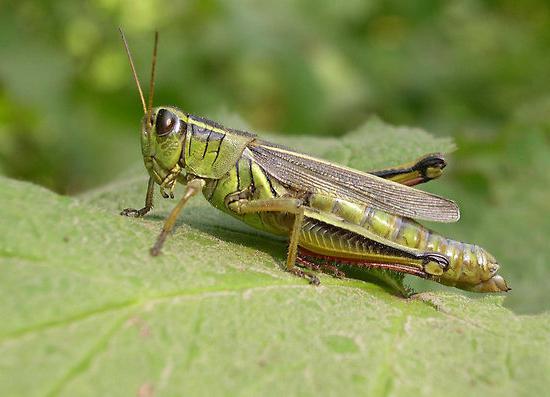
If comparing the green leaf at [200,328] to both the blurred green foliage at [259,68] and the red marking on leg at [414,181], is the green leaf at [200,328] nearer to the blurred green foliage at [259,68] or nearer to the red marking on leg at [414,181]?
the red marking on leg at [414,181]

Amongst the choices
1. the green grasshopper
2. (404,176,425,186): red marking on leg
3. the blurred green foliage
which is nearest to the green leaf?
the green grasshopper

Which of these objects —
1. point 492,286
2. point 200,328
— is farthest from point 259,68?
point 200,328

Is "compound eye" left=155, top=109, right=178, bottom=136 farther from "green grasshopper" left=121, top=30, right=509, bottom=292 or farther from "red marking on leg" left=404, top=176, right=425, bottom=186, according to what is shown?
"red marking on leg" left=404, top=176, right=425, bottom=186

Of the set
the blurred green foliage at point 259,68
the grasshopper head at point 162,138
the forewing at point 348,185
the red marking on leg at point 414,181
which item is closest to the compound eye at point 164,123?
the grasshopper head at point 162,138

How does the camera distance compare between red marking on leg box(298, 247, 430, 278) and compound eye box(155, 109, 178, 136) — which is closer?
red marking on leg box(298, 247, 430, 278)

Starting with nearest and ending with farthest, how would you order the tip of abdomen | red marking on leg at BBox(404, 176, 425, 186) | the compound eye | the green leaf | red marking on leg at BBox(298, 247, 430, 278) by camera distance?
the green leaf → red marking on leg at BBox(298, 247, 430, 278) → the compound eye → the tip of abdomen → red marking on leg at BBox(404, 176, 425, 186)
